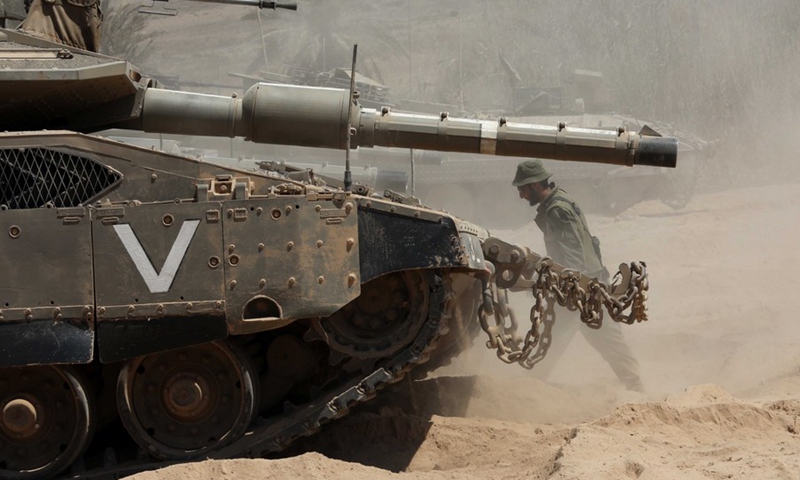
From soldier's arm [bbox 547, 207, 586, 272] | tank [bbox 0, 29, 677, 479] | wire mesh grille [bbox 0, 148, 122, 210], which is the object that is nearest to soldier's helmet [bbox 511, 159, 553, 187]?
soldier's arm [bbox 547, 207, 586, 272]

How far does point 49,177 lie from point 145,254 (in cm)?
77

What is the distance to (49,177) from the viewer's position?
7500 mm

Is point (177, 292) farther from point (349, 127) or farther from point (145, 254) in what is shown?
point (349, 127)

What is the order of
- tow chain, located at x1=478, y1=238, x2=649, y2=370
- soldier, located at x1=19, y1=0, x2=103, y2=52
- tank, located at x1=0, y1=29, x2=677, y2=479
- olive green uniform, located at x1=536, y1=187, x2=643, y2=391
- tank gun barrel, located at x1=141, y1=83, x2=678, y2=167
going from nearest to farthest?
tank, located at x1=0, y1=29, x2=677, y2=479 < tank gun barrel, located at x1=141, y1=83, x2=678, y2=167 < tow chain, located at x1=478, y1=238, x2=649, y2=370 < soldier, located at x1=19, y1=0, x2=103, y2=52 < olive green uniform, located at x1=536, y1=187, x2=643, y2=391

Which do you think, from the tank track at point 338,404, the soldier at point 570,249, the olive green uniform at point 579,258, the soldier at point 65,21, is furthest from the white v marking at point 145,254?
the olive green uniform at point 579,258

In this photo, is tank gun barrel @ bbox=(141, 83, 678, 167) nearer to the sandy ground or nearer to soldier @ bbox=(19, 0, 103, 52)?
soldier @ bbox=(19, 0, 103, 52)

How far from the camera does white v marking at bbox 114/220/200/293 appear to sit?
743 centimetres

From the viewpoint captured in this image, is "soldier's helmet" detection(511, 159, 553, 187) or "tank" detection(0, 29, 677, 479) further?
"soldier's helmet" detection(511, 159, 553, 187)

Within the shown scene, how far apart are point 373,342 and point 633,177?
16819mm

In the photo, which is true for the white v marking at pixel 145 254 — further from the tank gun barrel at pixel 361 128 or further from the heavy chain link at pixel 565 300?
the heavy chain link at pixel 565 300

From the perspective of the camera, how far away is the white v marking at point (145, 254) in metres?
7.43

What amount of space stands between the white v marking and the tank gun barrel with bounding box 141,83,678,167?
4.14 ft

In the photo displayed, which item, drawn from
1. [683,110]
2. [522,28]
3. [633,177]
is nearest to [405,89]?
[522,28]

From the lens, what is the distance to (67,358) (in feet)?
24.2
